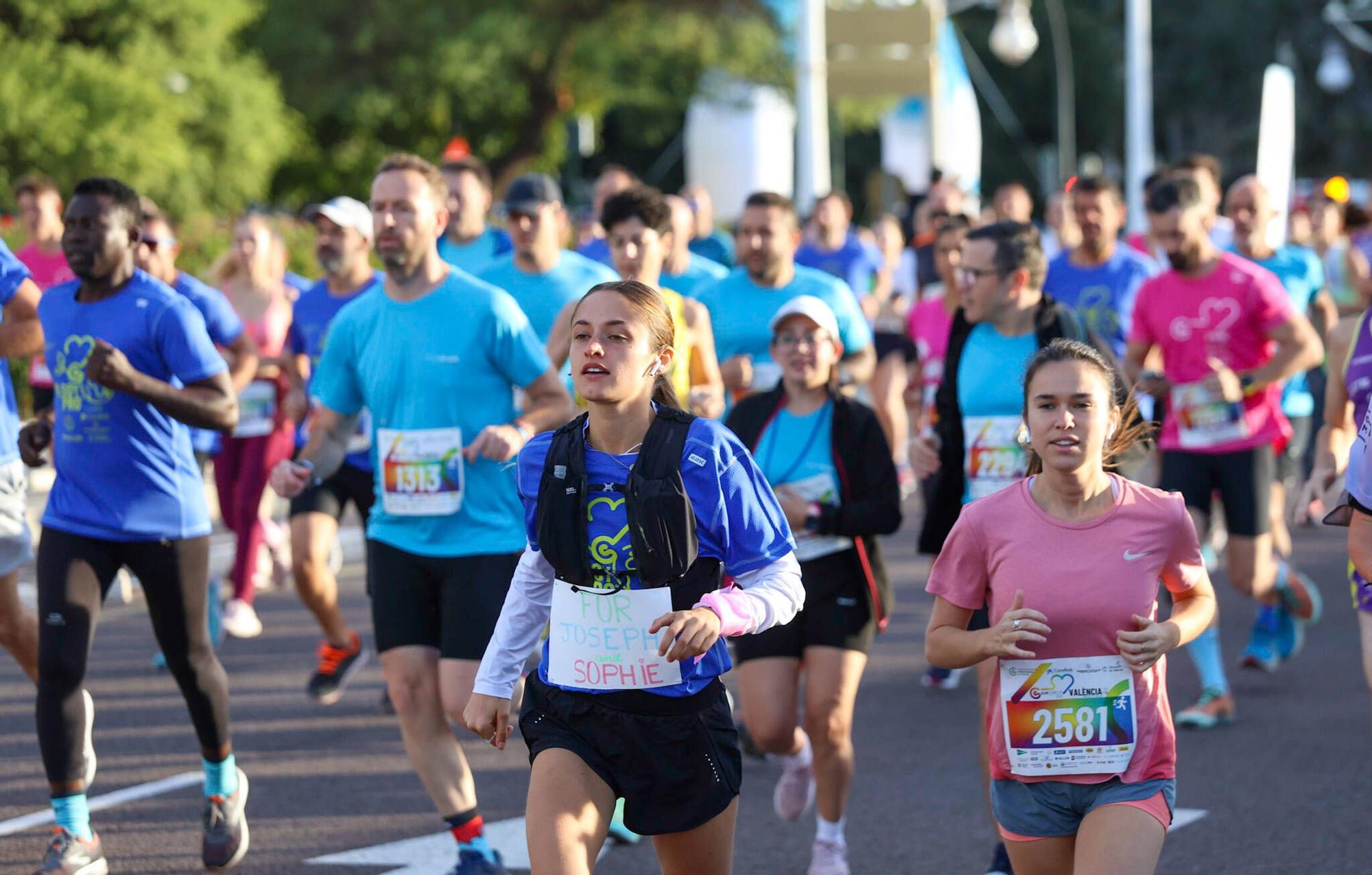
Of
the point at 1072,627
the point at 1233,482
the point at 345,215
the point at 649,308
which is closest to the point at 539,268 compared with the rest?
the point at 345,215

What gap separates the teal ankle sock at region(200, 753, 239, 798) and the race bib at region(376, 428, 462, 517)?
91cm

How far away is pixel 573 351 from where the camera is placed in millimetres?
4312

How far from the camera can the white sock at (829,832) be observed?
5.92 meters

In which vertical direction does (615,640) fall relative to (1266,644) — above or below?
above

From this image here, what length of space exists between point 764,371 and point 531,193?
1.25 m

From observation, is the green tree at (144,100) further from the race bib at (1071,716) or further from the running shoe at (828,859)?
the race bib at (1071,716)

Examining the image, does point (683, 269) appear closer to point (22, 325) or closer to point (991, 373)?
point (991, 373)

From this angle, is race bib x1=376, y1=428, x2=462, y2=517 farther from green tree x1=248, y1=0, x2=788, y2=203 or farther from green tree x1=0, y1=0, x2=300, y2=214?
green tree x1=248, y1=0, x2=788, y2=203

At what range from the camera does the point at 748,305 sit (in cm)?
823

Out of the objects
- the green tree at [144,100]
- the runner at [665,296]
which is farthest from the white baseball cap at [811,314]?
the green tree at [144,100]

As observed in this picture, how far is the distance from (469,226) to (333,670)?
2098 mm

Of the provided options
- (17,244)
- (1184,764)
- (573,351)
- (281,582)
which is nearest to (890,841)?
(1184,764)

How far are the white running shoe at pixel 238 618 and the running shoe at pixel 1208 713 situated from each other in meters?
4.68

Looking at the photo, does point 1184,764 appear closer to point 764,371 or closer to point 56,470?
point 764,371
